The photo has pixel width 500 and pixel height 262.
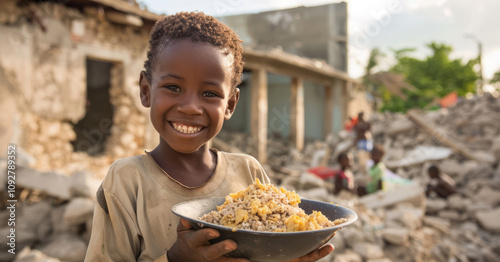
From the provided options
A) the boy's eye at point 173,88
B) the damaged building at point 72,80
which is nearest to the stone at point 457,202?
the damaged building at point 72,80

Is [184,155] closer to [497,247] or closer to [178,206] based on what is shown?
[178,206]

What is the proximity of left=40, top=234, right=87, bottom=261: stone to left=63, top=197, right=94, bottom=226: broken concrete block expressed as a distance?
5.8 inches

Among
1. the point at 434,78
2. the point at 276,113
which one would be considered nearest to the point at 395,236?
the point at 276,113

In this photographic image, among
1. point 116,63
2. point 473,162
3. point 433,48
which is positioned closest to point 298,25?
point 473,162

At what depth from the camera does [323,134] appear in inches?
562

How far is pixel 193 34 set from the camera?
122 cm

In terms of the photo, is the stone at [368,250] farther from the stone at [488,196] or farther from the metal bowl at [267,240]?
the stone at [488,196]

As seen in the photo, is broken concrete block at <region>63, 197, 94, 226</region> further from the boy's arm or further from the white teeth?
the white teeth

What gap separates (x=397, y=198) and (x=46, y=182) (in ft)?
15.5

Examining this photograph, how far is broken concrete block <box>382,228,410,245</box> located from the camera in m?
4.45

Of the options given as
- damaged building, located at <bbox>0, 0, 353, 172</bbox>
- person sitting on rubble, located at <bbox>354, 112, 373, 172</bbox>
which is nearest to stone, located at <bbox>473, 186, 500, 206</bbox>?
person sitting on rubble, located at <bbox>354, 112, 373, 172</bbox>

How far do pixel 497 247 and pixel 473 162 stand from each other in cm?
353

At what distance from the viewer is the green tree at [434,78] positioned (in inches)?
975

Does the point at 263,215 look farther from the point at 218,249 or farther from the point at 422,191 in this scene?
the point at 422,191
